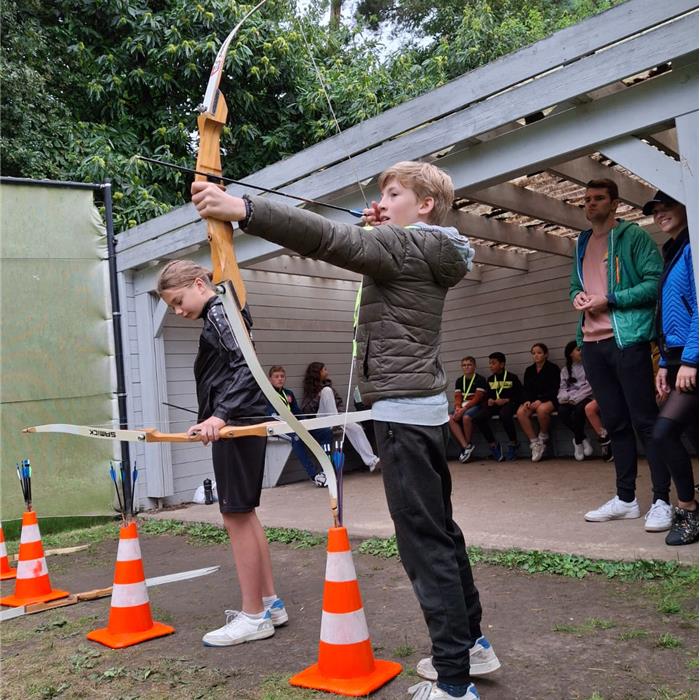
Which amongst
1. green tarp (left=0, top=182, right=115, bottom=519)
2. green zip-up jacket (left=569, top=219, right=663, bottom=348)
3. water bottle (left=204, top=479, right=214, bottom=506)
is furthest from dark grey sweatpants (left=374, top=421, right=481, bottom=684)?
water bottle (left=204, top=479, right=214, bottom=506)

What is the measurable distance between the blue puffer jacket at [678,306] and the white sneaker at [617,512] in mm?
943

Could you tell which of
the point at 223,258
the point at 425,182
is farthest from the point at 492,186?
the point at 223,258

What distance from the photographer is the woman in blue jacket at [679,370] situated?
10.5 feet

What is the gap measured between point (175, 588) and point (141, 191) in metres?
7.33

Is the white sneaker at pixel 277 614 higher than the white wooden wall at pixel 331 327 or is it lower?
lower

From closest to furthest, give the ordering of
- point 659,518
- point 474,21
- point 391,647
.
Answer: point 391,647, point 659,518, point 474,21

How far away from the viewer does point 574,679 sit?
207 centimetres

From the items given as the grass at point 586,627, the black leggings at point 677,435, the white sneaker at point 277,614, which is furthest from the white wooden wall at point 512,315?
the white sneaker at point 277,614

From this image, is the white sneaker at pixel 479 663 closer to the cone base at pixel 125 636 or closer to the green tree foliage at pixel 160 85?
the cone base at pixel 125 636

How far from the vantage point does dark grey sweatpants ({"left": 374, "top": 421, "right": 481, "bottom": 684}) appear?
5.89 feet

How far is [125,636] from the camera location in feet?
9.12

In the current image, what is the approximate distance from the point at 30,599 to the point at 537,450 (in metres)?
5.67

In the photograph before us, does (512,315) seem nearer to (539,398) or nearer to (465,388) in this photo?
(465,388)

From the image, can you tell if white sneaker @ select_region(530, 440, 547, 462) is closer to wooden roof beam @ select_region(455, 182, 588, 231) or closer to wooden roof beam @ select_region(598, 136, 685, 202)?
wooden roof beam @ select_region(455, 182, 588, 231)
